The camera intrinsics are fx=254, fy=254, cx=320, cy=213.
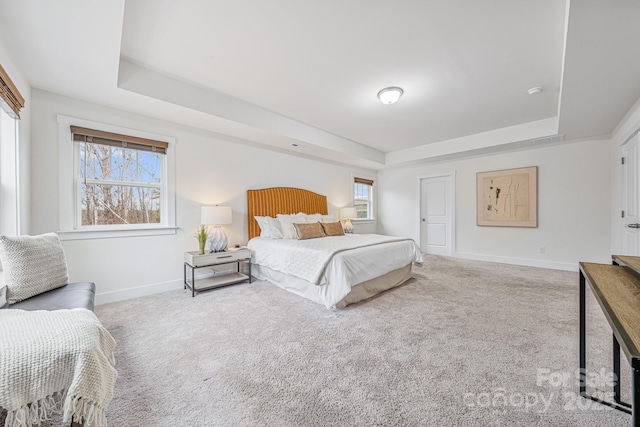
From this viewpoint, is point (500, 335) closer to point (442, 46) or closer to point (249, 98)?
point (442, 46)

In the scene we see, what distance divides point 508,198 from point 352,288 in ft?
12.9

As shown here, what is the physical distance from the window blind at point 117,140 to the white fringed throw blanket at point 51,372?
257 centimetres

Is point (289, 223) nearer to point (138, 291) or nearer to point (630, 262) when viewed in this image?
point (138, 291)

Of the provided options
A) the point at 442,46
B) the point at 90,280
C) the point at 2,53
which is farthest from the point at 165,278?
the point at 442,46

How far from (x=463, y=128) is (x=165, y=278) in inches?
199

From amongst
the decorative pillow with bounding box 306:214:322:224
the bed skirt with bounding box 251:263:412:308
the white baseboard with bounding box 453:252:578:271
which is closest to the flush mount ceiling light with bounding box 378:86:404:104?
the bed skirt with bounding box 251:263:412:308

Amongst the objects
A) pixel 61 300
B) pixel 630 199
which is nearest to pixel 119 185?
pixel 61 300

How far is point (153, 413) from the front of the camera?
1.32m

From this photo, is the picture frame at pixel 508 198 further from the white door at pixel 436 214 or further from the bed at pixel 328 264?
the bed at pixel 328 264

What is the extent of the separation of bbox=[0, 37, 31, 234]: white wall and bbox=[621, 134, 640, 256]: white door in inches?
238

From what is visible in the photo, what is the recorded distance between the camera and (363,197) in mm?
6547

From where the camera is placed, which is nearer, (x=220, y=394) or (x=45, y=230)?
(x=220, y=394)

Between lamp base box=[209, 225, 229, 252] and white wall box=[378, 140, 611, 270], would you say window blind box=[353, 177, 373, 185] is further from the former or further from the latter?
lamp base box=[209, 225, 229, 252]

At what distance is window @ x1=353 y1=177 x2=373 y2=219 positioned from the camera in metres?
6.30
